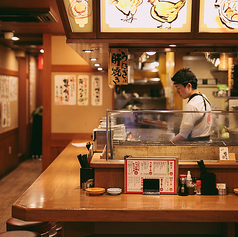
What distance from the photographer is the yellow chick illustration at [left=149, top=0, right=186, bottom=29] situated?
313 cm

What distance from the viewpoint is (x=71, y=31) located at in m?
3.22

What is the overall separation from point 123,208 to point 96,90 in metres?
4.39

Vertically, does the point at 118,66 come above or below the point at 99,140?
above

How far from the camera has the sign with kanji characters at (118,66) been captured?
345 cm

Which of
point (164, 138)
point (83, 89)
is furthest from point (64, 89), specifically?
point (164, 138)

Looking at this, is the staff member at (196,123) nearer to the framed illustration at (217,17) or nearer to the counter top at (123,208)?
the counter top at (123,208)

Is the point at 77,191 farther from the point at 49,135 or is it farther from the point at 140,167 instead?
the point at 49,135

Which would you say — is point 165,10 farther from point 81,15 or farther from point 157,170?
point 157,170

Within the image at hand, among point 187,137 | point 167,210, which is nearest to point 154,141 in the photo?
point 187,137

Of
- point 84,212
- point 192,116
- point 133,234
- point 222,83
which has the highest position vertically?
point 222,83

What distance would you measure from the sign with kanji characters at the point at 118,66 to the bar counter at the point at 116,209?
4.01ft

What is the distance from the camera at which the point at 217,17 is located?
320cm

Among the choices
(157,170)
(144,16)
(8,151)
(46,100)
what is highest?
(144,16)

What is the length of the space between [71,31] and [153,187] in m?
1.63
